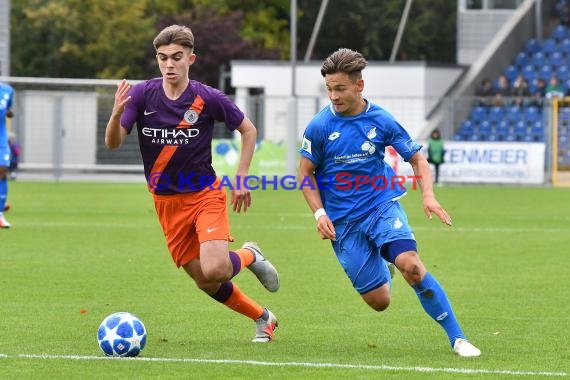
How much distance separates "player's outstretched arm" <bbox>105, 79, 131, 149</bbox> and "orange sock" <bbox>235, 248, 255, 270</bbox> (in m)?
1.14

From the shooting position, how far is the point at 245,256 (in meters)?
8.69

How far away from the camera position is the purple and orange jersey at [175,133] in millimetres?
8461

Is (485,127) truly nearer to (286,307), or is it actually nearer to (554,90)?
(554,90)

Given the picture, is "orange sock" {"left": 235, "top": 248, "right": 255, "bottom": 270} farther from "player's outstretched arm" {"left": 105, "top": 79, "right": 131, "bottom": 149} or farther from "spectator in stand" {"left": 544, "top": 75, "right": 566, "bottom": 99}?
"spectator in stand" {"left": 544, "top": 75, "right": 566, "bottom": 99}

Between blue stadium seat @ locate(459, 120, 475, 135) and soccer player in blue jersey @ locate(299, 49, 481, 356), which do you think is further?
blue stadium seat @ locate(459, 120, 475, 135)

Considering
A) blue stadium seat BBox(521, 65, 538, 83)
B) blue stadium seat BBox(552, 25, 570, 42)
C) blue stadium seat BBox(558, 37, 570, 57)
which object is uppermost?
blue stadium seat BBox(552, 25, 570, 42)

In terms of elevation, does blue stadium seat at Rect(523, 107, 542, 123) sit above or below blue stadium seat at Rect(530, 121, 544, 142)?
above

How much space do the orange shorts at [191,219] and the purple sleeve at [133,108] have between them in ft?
1.74

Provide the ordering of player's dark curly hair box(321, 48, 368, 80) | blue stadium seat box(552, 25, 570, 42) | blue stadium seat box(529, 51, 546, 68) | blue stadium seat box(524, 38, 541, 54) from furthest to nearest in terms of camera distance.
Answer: blue stadium seat box(524, 38, 541, 54), blue stadium seat box(552, 25, 570, 42), blue stadium seat box(529, 51, 546, 68), player's dark curly hair box(321, 48, 368, 80)

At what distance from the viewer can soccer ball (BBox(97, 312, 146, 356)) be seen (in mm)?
7707

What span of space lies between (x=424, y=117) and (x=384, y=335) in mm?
27779

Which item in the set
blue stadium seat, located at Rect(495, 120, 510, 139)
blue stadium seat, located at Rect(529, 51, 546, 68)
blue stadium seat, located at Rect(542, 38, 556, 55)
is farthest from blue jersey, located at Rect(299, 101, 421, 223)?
blue stadium seat, located at Rect(542, 38, 556, 55)

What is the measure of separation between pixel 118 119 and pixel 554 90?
28.4 meters

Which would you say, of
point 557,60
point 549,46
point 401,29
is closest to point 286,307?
point 557,60
